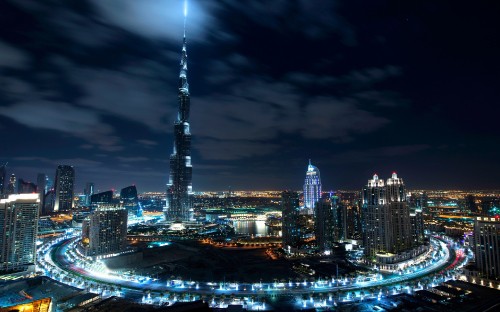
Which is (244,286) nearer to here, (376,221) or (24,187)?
(376,221)

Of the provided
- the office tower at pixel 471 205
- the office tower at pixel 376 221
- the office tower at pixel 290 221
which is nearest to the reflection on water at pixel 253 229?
the office tower at pixel 290 221

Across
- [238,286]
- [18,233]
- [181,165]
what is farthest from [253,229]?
[18,233]

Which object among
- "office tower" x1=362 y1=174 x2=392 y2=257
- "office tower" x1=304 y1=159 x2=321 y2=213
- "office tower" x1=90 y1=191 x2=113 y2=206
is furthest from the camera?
"office tower" x1=90 y1=191 x2=113 y2=206

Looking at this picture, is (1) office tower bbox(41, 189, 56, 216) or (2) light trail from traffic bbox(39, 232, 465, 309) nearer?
(2) light trail from traffic bbox(39, 232, 465, 309)

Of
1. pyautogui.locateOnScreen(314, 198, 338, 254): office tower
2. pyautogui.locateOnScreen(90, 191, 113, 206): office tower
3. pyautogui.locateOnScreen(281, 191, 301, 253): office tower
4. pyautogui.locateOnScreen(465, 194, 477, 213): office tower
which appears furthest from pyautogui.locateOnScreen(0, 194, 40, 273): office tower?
pyautogui.locateOnScreen(465, 194, 477, 213): office tower

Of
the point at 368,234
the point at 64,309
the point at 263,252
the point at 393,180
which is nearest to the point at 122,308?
the point at 64,309

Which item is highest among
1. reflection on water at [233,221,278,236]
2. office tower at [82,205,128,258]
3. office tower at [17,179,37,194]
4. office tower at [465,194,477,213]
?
office tower at [17,179,37,194]

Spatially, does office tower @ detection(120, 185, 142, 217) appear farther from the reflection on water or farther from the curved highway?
the curved highway
